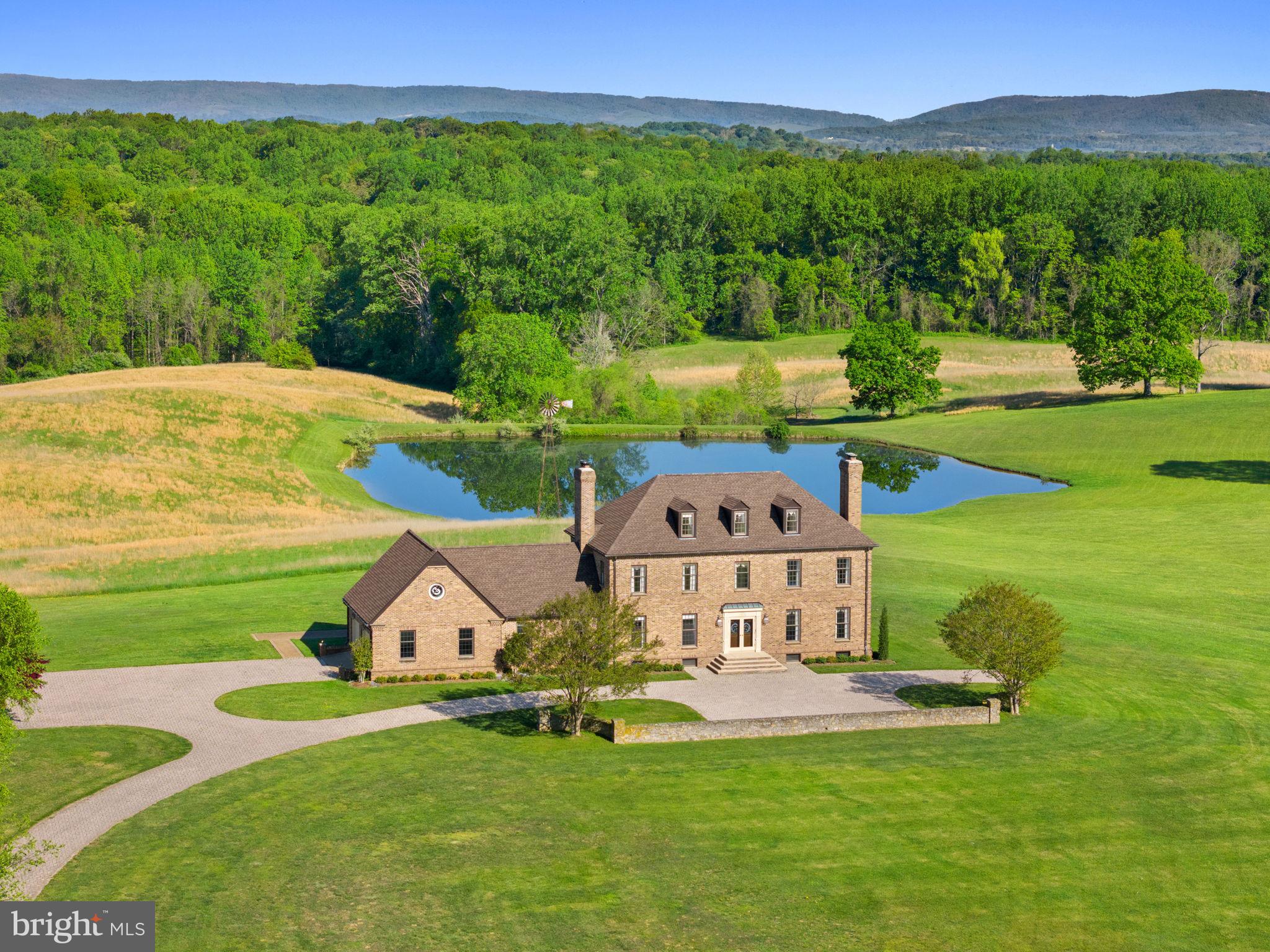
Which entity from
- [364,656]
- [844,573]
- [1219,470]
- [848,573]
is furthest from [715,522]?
[1219,470]

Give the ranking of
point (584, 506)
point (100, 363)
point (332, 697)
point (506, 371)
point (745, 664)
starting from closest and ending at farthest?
1. point (332, 697)
2. point (745, 664)
3. point (584, 506)
4. point (506, 371)
5. point (100, 363)

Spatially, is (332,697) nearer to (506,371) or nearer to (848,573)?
(848,573)

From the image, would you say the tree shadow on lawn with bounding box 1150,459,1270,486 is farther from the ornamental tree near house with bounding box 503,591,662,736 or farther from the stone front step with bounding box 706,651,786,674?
the ornamental tree near house with bounding box 503,591,662,736

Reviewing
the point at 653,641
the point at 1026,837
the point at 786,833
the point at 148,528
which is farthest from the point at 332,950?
the point at 148,528

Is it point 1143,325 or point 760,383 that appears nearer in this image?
point 1143,325

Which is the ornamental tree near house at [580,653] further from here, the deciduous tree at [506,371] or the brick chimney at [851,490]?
the deciduous tree at [506,371]

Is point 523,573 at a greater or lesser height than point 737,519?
lesser

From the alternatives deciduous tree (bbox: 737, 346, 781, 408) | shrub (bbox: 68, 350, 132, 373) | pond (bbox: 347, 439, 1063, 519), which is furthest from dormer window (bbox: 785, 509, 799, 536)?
shrub (bbox: 68, 350, 132, 373)
